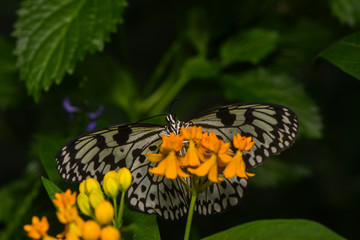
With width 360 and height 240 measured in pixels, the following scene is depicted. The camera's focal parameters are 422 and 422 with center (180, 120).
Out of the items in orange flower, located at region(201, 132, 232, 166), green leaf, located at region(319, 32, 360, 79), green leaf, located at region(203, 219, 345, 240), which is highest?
green leaf, located at region(319, 32, 360, 79)

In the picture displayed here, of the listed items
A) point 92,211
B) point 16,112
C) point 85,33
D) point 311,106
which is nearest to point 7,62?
point 85,33

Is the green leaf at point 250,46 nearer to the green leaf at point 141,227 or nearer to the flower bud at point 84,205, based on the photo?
the green leaf at point 141,227

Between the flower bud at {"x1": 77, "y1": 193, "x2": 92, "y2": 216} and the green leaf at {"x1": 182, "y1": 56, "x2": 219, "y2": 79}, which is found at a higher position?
the flower bud at {"x1": 77, "y1": 193, "x2": 92, "y2": 216}

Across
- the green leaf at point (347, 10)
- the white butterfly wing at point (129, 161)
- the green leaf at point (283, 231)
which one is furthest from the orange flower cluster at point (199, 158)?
the green leaf at point (347, 10)

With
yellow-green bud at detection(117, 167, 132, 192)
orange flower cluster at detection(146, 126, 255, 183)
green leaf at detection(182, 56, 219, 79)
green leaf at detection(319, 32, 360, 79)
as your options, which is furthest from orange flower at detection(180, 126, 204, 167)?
green leaf at detection(182, 56, 219, 79)

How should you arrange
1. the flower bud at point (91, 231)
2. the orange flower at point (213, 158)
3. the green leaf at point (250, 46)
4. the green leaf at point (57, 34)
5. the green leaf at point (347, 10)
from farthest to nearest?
the green leaf at point (250, 46), the green leaf at point (347, 10), the green leaf at point (57, 34), the orange flower at point (213, 158), the flower bud at point (91, 231)

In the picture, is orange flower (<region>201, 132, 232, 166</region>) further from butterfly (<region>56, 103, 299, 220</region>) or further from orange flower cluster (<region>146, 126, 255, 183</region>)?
butterfly (<region>56, 103, 299, 220</region>)

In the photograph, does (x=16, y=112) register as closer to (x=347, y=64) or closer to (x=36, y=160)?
(x=36, y=160)
